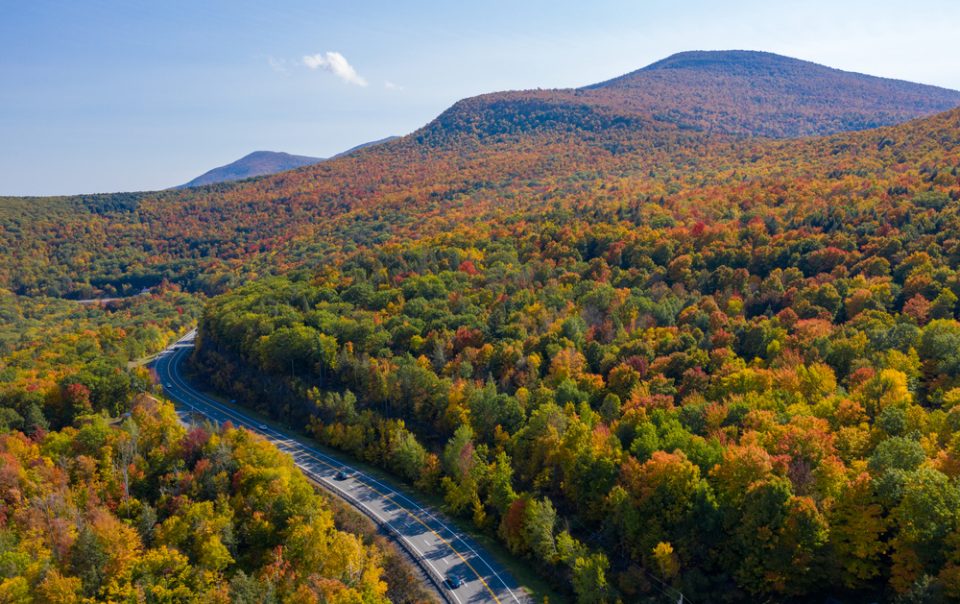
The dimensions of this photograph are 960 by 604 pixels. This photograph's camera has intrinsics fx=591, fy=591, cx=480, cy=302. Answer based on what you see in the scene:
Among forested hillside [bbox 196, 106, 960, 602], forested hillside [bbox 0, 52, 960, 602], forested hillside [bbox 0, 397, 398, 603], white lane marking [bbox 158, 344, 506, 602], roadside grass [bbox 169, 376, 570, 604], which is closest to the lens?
forested hillside [bbox 196, 106, 960, 602]

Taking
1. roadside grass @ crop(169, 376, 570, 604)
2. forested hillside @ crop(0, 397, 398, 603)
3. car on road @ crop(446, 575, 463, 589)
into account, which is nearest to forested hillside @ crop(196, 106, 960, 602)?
roadside grass @ crop(169, 376, 570, 604)

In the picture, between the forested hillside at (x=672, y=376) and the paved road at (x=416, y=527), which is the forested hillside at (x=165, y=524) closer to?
the paved road at (x=416, y=527)

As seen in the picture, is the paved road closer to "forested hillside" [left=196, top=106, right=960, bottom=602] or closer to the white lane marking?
the white lane marking

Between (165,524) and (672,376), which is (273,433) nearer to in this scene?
(165,524)

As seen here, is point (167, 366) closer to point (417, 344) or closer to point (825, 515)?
point (417, 344)

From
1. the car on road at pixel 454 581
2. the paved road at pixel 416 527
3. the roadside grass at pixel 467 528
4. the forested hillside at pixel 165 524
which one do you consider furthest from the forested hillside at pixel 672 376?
the forested hillside at pixel 165 524
